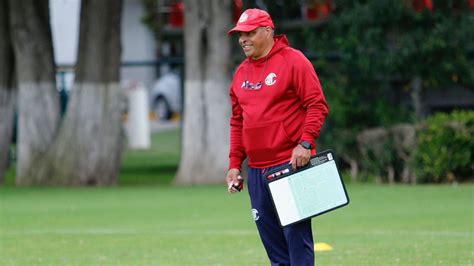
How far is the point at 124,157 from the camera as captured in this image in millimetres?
34844

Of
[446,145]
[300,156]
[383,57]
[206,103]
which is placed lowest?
[446,145]

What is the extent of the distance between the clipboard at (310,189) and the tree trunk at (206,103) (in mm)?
16402

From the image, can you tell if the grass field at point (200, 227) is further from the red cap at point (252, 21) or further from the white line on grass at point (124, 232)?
the red cap at point (252, 21)

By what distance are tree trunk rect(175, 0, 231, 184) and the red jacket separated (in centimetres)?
1606

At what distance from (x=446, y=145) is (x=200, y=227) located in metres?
8.01

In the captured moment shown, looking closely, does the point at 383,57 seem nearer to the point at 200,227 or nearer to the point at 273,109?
the point at 200,227

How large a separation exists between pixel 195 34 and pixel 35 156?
3.96 m

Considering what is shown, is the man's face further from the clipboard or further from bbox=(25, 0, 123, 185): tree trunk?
bbox=(25, 0, 123, 185): tree trunk

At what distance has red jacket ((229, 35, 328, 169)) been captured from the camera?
29.0 ft

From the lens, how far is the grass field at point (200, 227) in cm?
1304

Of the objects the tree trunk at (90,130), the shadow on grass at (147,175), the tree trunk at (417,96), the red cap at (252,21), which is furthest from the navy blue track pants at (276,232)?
the shadow on grass at (147,175)

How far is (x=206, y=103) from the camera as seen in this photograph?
83.2 feet

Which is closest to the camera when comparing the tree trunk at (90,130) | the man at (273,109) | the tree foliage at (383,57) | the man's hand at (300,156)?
the man's hand at (300,156)

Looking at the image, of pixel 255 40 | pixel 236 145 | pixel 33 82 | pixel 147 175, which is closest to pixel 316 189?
pixel 236 145
